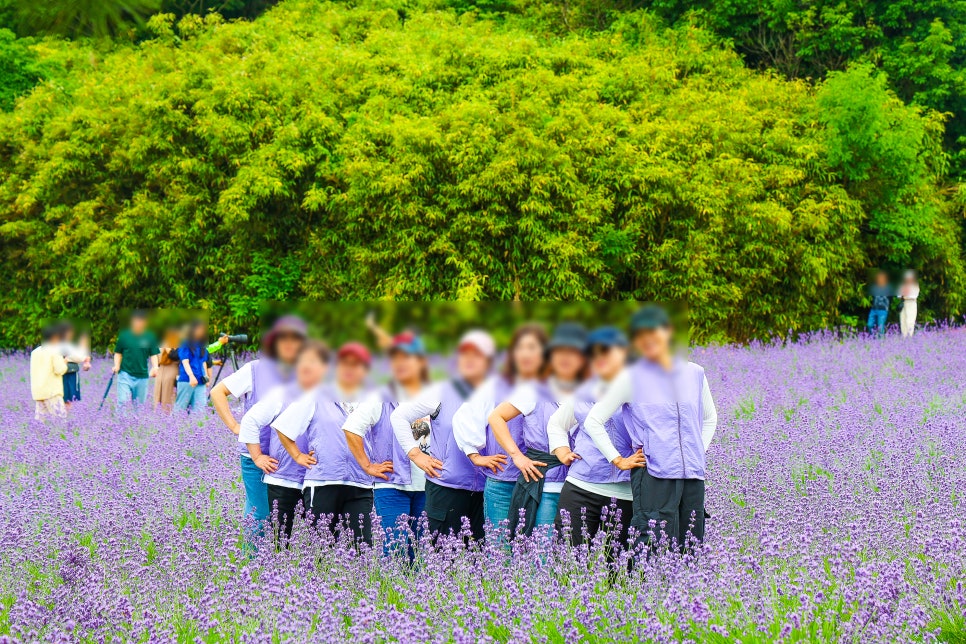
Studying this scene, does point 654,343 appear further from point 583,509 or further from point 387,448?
point 387,448

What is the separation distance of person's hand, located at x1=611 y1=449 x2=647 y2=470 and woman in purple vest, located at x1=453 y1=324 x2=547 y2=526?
1.37ft

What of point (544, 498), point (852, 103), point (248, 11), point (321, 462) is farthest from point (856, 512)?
point (248, 11)

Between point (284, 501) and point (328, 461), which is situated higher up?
point (328, 461)

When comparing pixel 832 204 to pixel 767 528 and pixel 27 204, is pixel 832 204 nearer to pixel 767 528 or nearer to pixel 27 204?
pixel 27 204

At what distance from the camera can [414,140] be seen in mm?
16406

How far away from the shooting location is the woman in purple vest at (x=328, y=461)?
4598mm

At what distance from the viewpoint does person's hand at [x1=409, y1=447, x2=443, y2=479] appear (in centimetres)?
444

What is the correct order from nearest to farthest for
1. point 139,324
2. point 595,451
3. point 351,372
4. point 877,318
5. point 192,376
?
point 595,451 < point 351,372 < point 139,324 < point 192,376 < point 877,318

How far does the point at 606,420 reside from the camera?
4082mm

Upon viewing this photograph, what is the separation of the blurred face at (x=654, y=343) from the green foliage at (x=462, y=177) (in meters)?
11.9

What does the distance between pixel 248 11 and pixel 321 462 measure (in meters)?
24.1

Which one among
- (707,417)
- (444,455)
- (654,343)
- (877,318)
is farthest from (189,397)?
(877,318)

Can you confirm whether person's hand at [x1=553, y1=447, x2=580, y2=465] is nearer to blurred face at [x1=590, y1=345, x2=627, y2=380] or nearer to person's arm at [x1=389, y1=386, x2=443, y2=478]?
blurred face at [x1=590, y1=345, x2=627, y2=380]

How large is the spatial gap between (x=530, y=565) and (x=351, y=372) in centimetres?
103
